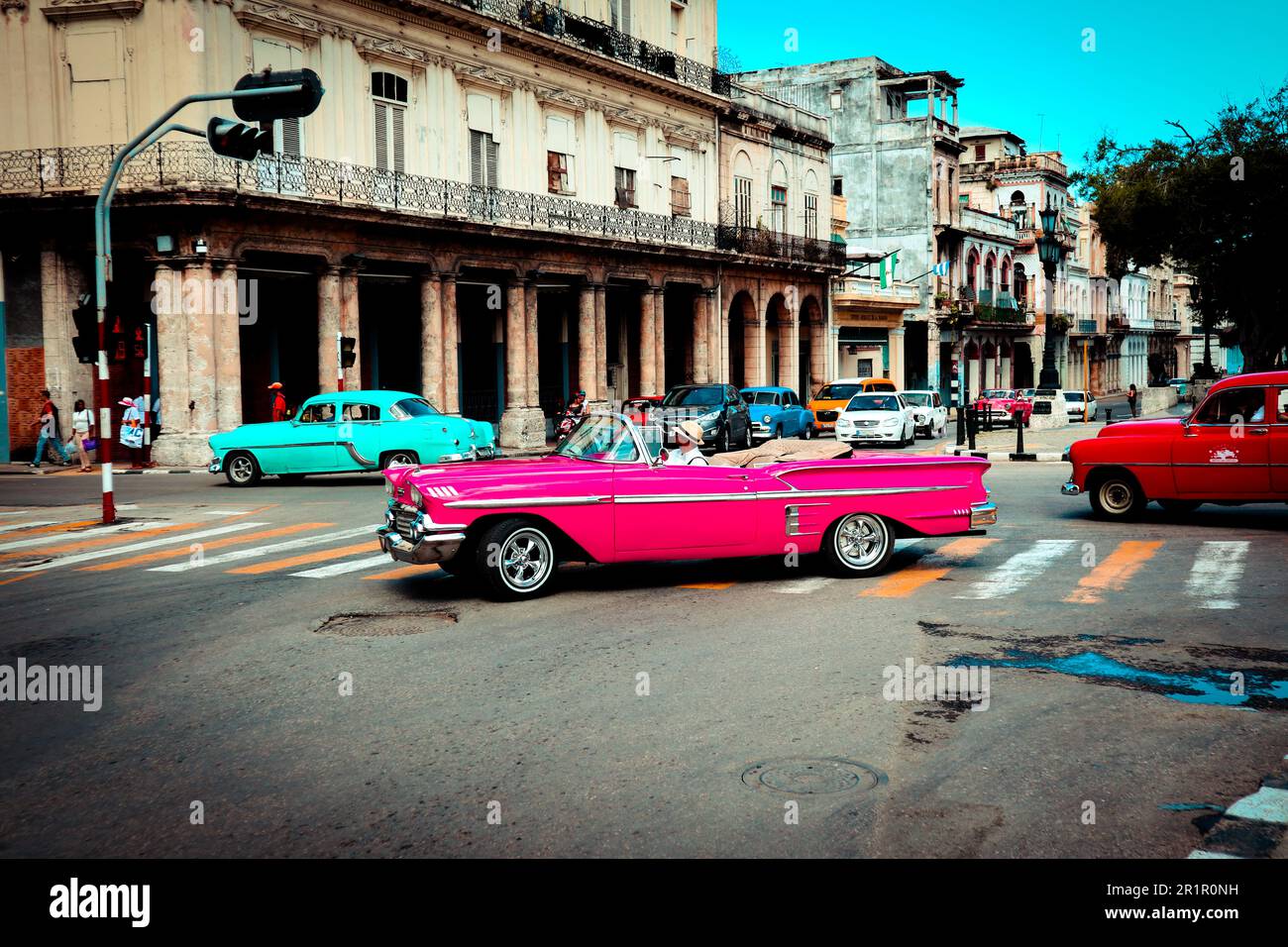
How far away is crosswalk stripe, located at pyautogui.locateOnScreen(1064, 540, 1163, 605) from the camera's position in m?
10.8

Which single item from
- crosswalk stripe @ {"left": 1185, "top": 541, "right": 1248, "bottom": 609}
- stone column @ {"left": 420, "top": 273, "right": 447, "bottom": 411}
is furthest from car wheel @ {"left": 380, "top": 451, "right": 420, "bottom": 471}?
crosswalk stripe @ {"left": 1185, "top": 541, "right": 1248, "bottom": 609}

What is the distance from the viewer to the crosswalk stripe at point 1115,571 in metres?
10.8

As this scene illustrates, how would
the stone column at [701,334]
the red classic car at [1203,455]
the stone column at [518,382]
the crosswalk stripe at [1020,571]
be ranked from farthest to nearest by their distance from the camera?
the stone column at [701,334] < the stone column at [518,382] < the red classic car at [1203,455] < the crosswalk stripe at [1020,571]

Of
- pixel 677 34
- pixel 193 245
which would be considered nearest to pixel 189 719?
pixel 193 245

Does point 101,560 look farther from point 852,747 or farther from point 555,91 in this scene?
point 555,91

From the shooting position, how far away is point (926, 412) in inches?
1572

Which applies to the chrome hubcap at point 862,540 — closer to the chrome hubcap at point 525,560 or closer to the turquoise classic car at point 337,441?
the chrome hubcap at point 525,560

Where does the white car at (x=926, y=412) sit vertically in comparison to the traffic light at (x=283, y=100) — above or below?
below

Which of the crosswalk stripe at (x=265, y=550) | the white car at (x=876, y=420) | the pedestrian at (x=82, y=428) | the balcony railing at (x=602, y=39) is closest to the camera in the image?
the crosswalk stripe at (x=265, y=550)

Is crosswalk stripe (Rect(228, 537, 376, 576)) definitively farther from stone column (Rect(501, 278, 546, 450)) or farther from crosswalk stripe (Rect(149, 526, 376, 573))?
stone column (Rect(501, 278, 546, 450))

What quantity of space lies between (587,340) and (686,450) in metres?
28.6

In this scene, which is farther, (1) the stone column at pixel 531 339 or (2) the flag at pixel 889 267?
(2) the flag at pixel 889 267

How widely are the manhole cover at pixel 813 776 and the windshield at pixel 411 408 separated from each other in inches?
746

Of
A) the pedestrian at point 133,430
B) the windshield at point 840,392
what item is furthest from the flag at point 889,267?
the pedestrian at point 133,430
